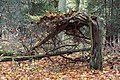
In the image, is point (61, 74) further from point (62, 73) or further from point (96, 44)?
point (96, 44)

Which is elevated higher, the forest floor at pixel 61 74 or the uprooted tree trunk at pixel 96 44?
the uprooted tree trunk at pixel 96 44

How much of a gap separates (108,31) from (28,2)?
9396 mm

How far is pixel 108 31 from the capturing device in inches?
595

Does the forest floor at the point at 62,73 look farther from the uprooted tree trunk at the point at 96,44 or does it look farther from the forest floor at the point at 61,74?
the uprooted tree trunk at the point at 96,44

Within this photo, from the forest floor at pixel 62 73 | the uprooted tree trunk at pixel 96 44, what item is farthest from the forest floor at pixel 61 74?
the uprooted tree trunk at pixel 96 44

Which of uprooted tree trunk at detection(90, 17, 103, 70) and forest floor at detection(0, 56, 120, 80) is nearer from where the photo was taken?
forest floor at detection(0, 56, 120, 80)

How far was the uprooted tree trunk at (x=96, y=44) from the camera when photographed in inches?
340

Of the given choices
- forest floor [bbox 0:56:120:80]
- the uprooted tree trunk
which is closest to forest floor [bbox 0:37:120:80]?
forest floor [bbox 0:56:120:80]

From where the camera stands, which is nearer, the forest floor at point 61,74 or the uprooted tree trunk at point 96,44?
the forest floor at point 61,74

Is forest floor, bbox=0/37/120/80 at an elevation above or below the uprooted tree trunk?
below

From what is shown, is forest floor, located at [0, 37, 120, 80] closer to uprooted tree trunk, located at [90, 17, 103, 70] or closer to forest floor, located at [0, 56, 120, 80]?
forest floor, located at [0, 56, 120, 80]

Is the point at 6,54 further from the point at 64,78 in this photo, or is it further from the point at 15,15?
the point at 15,15

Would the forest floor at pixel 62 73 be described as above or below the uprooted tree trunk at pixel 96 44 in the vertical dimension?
below

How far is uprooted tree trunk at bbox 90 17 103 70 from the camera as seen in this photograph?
8.65 m
